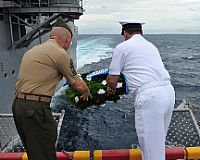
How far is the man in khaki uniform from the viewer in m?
3.22

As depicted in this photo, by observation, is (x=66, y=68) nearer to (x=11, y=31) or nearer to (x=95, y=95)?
(x=95, y=95)

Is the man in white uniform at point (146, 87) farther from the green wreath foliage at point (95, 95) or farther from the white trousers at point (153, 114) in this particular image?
the green wreath foliage at point (95, 95)

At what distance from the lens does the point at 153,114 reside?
3379 mm

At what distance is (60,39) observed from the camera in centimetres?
336

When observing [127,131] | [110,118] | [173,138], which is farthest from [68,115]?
[173,138]

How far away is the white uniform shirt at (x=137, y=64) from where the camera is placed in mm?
3455

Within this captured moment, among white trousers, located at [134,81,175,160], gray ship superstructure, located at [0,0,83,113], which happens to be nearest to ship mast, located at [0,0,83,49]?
gray ship superstructure, located at [0,0,83,113]

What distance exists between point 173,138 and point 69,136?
32.3 feet

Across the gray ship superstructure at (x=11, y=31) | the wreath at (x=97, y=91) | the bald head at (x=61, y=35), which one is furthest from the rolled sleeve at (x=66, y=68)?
the gray ship superstructure at (x=11, y=31)

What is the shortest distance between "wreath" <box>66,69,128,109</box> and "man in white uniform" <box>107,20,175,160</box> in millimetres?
242

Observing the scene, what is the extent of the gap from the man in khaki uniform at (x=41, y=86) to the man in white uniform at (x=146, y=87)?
53 centimetres

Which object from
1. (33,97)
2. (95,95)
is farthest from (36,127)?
(95,95)

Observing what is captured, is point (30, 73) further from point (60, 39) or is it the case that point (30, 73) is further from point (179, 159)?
point (179, 159)

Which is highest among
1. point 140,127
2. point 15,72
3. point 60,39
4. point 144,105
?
point 60,39
